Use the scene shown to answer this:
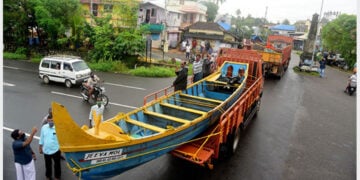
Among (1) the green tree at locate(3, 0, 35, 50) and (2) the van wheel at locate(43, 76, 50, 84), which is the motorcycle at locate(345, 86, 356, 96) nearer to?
(2) the van wheel at locate(43, 76, 50, 84)

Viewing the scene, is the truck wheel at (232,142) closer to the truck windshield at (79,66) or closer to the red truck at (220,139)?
the red truck at (220,139)

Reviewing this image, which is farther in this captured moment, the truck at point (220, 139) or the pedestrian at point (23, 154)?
the truck at point (220, 139)

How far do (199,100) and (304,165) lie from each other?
3.39 meters

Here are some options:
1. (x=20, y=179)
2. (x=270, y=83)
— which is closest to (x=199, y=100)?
(x=20, y=179)

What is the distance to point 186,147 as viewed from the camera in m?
6.48

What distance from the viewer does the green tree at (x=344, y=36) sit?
26.2 m

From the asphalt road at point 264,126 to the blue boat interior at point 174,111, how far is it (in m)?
1.11

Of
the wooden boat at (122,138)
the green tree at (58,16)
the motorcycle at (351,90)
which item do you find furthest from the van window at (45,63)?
the motorcycle at (351,90)

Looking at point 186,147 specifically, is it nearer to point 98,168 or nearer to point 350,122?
point 98,168

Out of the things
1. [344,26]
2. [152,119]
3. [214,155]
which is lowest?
[214,155]

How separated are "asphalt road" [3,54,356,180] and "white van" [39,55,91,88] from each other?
45 centimetres

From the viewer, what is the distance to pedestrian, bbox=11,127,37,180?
529cm

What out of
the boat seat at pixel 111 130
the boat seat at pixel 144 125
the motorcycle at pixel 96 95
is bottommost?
the motorcycle at pixel 96 95

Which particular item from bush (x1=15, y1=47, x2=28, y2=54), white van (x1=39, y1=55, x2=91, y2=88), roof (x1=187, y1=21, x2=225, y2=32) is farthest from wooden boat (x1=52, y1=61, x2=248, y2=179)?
roof (x1=187, y1=21, x2=225, y2=32)
